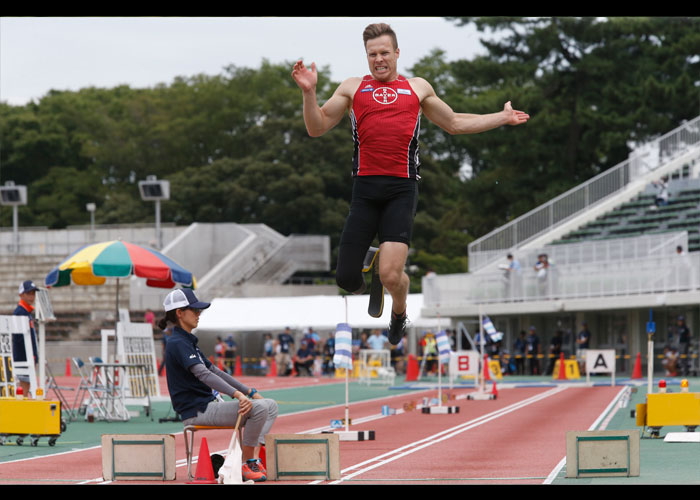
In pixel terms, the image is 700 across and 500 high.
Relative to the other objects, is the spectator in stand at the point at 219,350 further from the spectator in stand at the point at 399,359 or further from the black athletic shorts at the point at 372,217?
the black athletic shorts at the point at 372,217

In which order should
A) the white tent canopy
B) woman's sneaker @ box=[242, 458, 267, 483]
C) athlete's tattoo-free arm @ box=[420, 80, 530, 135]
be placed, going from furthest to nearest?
1. the white tent canopy
2. woman's sneaker @ box=[242, 458, 267, 483]
3. athlete's tattoo-free arm @ box=[420, 80, 530, 135]

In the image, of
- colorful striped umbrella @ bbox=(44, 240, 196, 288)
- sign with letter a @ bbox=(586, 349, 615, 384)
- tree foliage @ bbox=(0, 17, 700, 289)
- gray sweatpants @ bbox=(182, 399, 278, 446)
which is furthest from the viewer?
tree foliage @ bbox=(0, 17, 700, 289)

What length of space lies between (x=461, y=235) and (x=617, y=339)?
19764mm

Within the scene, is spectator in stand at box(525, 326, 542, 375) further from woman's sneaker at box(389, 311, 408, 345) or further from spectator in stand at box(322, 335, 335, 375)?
woman's sneaker at box(389, 311, 408, 345)

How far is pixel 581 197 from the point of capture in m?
46.1

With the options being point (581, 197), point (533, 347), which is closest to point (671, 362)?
point (533, 347)

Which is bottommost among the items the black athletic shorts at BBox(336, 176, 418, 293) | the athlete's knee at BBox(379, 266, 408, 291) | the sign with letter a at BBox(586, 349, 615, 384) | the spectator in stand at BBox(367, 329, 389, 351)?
the sign with letter a at BBox(586, 349, 615, 384)

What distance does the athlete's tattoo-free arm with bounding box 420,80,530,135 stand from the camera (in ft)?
28.8

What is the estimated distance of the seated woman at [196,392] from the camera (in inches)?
382

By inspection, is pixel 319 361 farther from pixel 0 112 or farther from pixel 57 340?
pixel 0 112

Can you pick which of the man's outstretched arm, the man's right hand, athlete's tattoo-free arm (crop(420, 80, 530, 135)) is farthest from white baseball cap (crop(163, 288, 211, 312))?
athlete's tattoo-free arm (crop(420, 80, 530, 135))

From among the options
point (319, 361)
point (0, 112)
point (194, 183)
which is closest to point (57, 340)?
point (319, 361)

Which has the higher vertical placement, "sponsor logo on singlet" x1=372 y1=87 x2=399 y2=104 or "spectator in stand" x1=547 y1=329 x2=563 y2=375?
"sponsor logo on singlet" x1=372 y1=87 x2=399 y2=104

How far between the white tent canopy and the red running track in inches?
679
